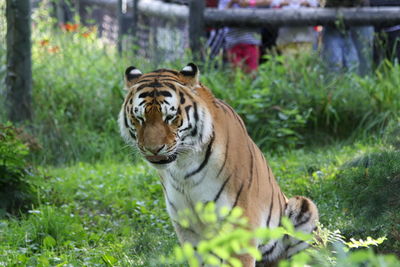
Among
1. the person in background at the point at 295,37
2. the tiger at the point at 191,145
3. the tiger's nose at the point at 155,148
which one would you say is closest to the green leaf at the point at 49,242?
the tiger at the point at 191,145

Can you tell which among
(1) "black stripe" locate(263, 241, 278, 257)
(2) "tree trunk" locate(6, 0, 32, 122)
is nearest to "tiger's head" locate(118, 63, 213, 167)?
(1) "black stripe" locate(263, 241, 278, 257)

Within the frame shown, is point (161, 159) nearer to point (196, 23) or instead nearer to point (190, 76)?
point (190, 76)

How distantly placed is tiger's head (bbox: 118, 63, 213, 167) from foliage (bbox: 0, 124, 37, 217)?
180cm

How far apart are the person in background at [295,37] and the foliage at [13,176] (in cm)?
401

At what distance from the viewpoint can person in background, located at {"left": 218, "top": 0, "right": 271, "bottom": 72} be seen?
322 inches

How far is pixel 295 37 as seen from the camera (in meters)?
8.21

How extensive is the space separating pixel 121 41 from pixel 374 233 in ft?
19.1

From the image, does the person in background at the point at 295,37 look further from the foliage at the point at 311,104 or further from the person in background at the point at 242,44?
the foliage at the point at 311,104

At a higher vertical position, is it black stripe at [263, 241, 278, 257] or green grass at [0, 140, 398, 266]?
black stripe at [263, 241, 278, 257]

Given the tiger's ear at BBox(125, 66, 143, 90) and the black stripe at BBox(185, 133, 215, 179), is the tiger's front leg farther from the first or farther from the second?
the tiger's ear at BBox(125, 66, 143, 90)

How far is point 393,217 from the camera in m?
4.05

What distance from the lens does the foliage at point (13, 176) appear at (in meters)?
4.97

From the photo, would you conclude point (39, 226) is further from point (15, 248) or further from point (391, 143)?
point (391, 143)

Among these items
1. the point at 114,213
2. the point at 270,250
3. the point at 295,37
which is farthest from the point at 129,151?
the point at 270,250
